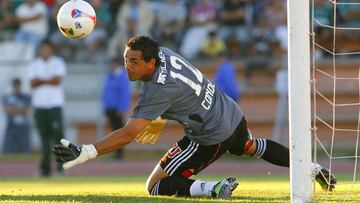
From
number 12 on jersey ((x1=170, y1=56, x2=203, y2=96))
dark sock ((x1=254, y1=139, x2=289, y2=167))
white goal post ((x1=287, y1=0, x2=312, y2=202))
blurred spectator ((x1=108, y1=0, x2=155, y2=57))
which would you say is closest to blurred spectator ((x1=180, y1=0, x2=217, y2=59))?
blurred spectator ((x1=108, y1=0, x2=155, y2=57))

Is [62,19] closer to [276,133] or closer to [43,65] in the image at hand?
[43,65]

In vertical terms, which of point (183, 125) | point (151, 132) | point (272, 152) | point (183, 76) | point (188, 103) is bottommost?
point (272, 152)

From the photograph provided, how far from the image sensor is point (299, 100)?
8.38m

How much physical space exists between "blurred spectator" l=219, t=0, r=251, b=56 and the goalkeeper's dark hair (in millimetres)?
13840

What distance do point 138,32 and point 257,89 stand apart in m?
3.26

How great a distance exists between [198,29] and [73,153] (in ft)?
47.9

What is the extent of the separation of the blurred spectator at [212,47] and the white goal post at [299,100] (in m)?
14.1

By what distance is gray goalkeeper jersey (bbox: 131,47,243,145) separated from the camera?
30.4 ft

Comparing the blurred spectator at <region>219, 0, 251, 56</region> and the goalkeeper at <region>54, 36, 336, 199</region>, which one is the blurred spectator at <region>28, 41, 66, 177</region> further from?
the goalkeeper at <region>54, 36, 336, 199</region>

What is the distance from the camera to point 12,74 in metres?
22.7

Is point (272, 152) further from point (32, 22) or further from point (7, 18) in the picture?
point (7, 18)

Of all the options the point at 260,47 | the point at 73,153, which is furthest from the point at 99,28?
the point at 73,153

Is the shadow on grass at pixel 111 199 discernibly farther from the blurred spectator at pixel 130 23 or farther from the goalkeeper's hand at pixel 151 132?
the blurred spectator at pixel 130 23

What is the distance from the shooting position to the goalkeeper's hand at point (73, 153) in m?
8.62
